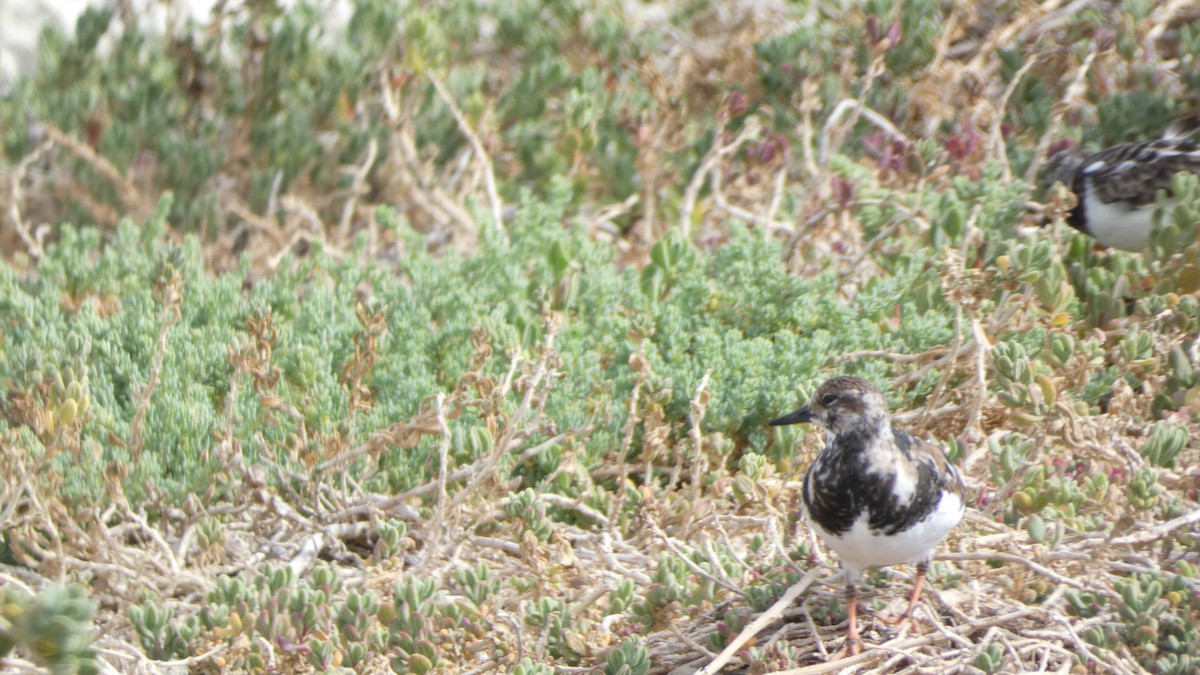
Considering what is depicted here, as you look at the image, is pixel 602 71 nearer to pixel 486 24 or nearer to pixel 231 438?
pixel 486 24

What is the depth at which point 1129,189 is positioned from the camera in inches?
212

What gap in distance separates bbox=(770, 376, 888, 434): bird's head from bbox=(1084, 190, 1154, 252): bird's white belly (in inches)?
73.7

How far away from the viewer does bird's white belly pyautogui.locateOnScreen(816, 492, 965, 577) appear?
3705mm

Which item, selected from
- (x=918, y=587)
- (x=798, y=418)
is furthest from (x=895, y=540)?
(x=798, y=418)

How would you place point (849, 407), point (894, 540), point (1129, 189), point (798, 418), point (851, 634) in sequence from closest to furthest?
point (894, 540), point (851, 634), point (849, 407), point (798, 418), point (1129, 189)

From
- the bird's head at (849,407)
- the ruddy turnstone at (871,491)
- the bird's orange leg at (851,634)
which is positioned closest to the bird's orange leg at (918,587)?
the ruddy turnstone at (871,491)

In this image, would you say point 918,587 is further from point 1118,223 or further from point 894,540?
point 1118,223

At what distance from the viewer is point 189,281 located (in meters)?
5.50

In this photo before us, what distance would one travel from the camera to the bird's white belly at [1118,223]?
5.34 meters

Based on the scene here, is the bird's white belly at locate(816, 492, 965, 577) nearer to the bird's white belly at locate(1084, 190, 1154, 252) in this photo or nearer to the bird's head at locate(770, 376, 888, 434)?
the bird's head at locate(770, 376, 888, 434)

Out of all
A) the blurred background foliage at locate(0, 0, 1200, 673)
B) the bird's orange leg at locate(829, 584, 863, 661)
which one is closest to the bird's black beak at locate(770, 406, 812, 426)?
the blurred background foliage at locate(0, 0, 1200, 673)

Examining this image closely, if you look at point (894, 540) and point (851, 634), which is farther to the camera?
point (851, 634)

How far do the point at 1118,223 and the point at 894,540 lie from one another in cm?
229

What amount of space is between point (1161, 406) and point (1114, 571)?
0.88 metres
